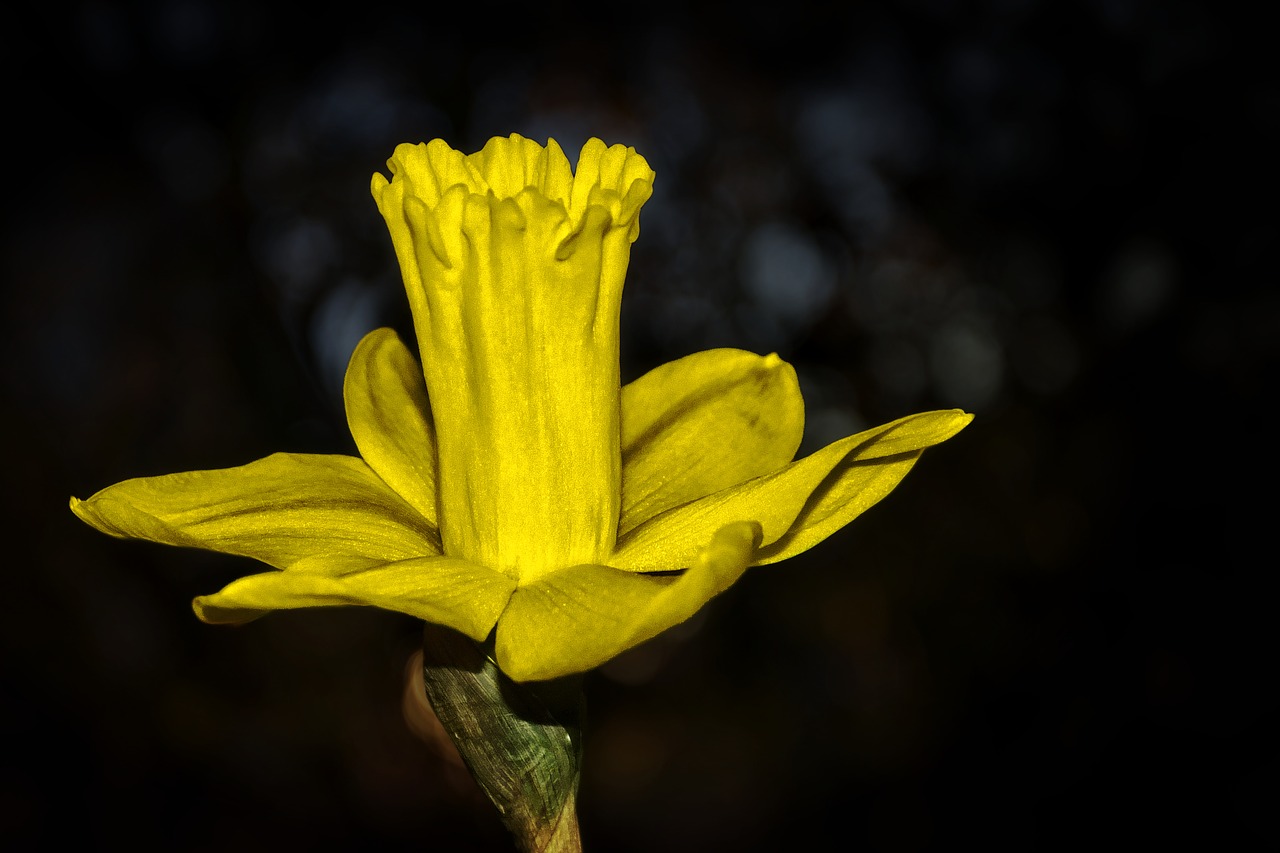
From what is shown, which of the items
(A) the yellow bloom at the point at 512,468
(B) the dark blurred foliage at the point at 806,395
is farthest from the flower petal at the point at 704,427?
(B) the dark blurred foliage at the point at 806,395

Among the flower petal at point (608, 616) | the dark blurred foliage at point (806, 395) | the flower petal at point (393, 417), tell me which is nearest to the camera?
the flower petal at point (608, 616)

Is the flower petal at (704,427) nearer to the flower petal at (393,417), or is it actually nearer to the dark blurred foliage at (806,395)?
the flower petal at (393,417)

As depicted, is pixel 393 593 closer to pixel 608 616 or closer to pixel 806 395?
pixel 608 616

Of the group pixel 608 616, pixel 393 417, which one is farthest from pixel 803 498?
pixel 393 417

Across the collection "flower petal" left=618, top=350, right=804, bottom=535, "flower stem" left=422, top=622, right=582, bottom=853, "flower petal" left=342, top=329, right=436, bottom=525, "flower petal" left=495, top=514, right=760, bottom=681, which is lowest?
"flower stem" left=422, top=622, right=582, bottom=853

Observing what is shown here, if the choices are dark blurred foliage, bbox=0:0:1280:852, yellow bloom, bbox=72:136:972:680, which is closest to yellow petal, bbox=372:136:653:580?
yellow bloom, bbox=72:136:972:680

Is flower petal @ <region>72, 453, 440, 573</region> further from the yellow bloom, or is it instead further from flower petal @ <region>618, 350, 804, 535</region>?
flower petal @ <region>618, 350, 804, 535</region>

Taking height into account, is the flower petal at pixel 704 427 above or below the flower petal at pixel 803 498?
above
